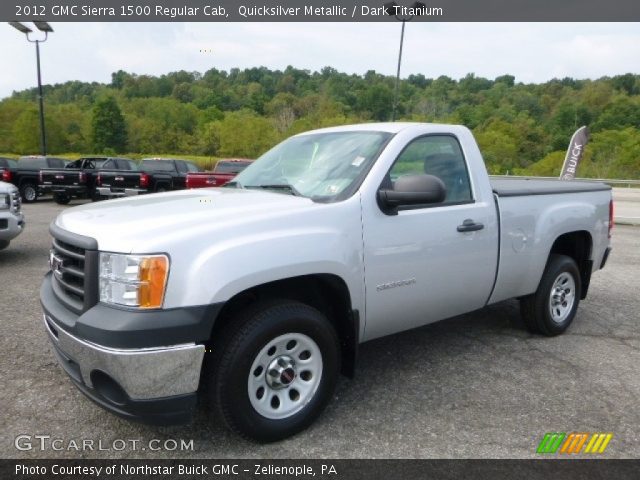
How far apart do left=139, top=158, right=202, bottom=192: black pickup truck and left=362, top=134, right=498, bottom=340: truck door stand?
44.6ft

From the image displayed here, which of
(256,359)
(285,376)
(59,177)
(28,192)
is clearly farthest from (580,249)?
(28,192)

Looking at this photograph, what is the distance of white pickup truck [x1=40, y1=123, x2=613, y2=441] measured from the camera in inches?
94.5

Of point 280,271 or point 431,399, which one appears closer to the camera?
point 280,271

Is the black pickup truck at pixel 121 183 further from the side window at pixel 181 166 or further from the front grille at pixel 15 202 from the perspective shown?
the front grille at pixel 15 202

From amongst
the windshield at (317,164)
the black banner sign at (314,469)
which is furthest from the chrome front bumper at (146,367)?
the windshield at (317,164)

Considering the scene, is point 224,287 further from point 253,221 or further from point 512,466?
point 512,466

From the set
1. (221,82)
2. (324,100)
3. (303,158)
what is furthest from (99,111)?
(303,158)

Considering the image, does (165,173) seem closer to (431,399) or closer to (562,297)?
(562,297)

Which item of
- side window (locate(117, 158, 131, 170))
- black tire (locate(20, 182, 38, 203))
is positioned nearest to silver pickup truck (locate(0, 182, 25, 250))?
side window (locate(117, 158, 131, 170))

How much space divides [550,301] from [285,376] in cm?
291

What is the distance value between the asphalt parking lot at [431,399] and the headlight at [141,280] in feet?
3.07

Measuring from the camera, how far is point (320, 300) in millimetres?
3096

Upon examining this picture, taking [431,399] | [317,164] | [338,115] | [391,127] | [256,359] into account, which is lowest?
[431,399]
